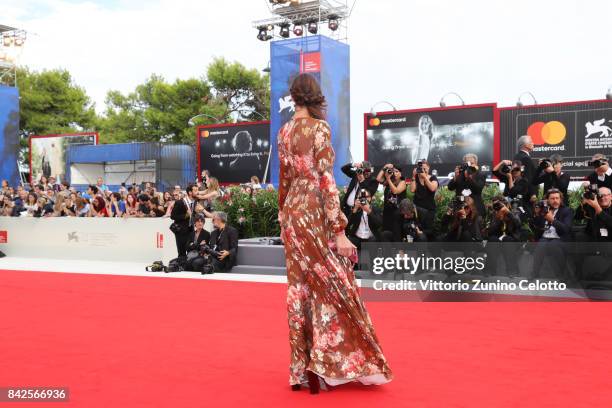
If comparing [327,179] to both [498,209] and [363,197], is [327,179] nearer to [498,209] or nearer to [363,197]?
[498,209]

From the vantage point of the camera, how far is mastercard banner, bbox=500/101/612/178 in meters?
20.8

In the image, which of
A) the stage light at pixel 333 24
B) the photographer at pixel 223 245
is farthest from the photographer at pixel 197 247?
the stage light at pixel 333 24

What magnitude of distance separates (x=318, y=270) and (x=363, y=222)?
5.92 m

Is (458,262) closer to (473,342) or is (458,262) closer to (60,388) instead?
(473,342)

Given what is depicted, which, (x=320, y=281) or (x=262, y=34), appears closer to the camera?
(x=320, y=281)

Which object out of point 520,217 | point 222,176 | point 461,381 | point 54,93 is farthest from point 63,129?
point 461,381

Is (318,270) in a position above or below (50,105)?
below

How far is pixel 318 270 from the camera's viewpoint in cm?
414

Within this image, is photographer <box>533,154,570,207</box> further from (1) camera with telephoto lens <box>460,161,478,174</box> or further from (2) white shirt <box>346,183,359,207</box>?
(2) white shirt <box>346,183,359,207</box>

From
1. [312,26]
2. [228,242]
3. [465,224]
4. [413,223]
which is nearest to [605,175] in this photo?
[465,224]

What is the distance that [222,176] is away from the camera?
3203cm

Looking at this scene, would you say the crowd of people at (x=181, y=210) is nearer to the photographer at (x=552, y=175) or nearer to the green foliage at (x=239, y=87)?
the photographer at (x=552, y=175)

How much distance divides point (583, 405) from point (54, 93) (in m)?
56.9

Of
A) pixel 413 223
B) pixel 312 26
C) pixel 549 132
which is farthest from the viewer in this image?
pixel 312 26
